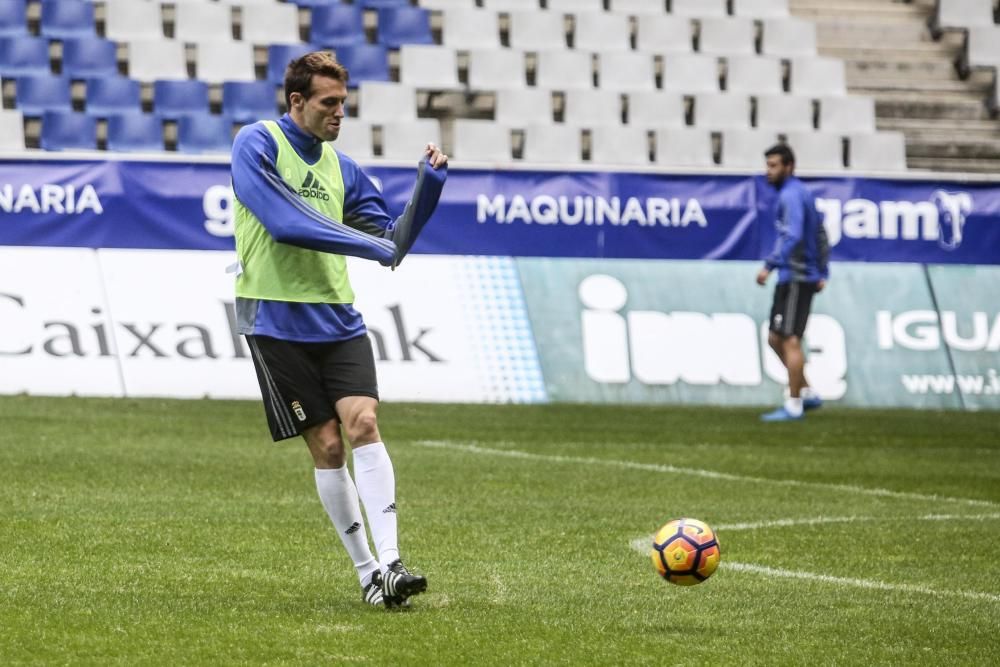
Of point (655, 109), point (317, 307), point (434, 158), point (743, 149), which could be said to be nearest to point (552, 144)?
point (655, 109)

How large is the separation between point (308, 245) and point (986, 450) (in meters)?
9.26

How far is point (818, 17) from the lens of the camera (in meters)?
25.2

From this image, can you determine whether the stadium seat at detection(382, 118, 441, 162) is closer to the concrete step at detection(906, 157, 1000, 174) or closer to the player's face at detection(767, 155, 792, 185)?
the player's face at detection(767, 155, 792, 185)

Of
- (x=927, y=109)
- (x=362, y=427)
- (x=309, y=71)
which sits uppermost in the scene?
(x=309, y=71)

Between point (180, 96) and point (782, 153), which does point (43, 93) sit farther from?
point (782, 153)

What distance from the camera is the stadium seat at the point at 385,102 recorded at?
20.9 m

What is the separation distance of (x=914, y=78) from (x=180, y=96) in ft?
33.7

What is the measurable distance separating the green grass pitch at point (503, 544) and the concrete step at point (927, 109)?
9.16 m

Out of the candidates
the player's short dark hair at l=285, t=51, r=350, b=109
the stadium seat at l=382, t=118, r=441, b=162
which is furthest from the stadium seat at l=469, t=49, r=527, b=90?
the player's short dark hair at l=285, t=51, r=350, b=109

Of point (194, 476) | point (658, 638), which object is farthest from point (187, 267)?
point (658, 638)

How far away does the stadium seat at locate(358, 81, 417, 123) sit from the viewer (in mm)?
20906

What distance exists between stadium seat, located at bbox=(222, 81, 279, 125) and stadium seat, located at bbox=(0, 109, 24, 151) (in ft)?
7.67

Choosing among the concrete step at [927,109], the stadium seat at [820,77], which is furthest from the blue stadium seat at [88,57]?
the concrete step at [927,109]

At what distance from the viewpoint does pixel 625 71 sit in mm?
22344
